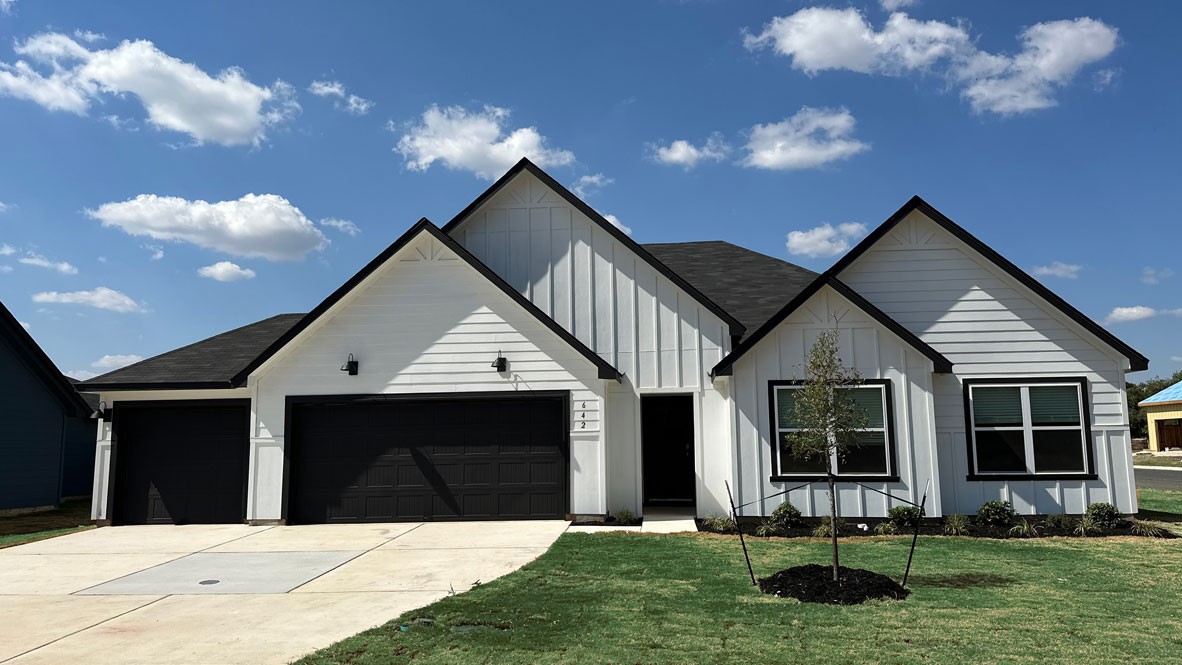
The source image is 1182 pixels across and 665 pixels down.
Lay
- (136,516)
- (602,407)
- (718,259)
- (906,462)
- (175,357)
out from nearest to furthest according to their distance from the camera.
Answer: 1. (906,462)
2. (602,407)
3. (136,516)
4. (175,357)
5. (718,259)

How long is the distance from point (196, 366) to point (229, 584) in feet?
24.3

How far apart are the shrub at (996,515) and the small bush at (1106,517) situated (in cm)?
122

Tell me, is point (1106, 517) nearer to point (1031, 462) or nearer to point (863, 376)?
point (1031, 462)

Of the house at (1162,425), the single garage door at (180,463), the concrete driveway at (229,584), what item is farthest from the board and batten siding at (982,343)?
the house at (1162,425)

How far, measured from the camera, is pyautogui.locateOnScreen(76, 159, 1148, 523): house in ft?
41.4

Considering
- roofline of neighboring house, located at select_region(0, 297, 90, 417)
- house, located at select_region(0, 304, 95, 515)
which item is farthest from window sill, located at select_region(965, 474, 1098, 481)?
house, located at select_region(0, 304, 95, 515)

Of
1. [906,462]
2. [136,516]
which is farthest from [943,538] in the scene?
[136,516]

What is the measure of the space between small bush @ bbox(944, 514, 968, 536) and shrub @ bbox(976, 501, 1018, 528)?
0.43 meters

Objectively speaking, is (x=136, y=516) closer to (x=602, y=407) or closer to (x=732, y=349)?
(x=602, y=407)

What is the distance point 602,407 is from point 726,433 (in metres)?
2.36

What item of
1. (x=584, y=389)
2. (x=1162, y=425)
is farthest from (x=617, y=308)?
(x=1162, y=425)

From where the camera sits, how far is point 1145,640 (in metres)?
6.11

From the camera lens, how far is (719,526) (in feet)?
40.6

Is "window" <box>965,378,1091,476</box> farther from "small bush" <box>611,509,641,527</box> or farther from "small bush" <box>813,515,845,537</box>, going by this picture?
"small bush" <box>611,509,641,527</box>
